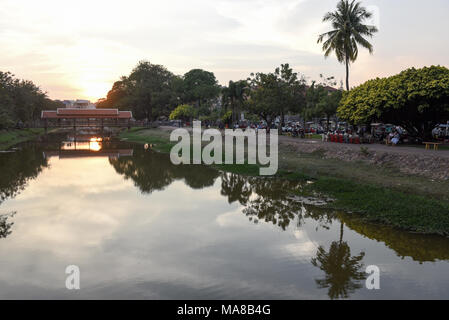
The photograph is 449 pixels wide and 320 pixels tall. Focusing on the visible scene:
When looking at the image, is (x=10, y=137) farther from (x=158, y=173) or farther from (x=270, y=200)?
(x=270, y=200)

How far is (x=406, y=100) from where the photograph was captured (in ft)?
91.9

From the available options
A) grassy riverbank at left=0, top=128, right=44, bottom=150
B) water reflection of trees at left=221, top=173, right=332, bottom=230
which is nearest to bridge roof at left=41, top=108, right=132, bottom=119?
grassy riverbank at left=0, top=128, right=44, bottom=150

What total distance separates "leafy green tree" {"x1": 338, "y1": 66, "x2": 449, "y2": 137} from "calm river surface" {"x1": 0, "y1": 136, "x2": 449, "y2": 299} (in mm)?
13517

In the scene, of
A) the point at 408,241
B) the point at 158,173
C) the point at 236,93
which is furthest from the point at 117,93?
the point at 408,241

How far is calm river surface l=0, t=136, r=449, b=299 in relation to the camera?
30.7ft

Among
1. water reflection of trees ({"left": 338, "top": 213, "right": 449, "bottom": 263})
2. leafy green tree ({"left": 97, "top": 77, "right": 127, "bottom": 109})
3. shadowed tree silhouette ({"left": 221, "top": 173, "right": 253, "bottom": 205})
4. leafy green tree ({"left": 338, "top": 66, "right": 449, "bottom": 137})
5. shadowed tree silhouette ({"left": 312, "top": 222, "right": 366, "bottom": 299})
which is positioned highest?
leafy green tree ({"left": 97, "top": 77, "right": 127, "bottom": 109})

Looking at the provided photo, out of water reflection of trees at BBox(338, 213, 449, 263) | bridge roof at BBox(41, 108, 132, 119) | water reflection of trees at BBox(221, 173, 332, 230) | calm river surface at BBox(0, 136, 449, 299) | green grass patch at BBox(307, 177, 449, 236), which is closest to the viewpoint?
calm river surface at BBox(0, 136, 449, 299)

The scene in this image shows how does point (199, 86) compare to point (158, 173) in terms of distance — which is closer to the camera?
point (158, 173)

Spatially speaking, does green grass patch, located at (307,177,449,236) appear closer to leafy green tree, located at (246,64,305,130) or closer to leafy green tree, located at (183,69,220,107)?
leafy green tree, located at (246,64,305,130)

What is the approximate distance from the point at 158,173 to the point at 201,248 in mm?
16866

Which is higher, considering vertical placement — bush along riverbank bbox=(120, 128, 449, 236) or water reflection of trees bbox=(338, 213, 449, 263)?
bush along riverbank bbox=(120, 128, 449, 236)

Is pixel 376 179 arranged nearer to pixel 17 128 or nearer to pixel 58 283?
pixel 58 283

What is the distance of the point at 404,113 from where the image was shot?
2991cm

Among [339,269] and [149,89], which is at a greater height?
[149,89]
